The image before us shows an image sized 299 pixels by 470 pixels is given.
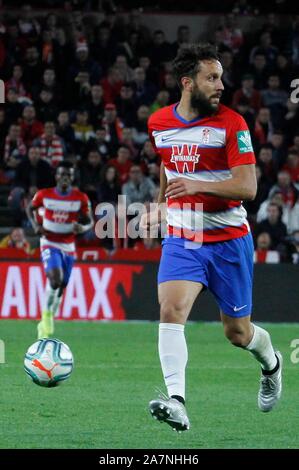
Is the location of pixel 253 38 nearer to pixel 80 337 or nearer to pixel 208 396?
pixel 80 337

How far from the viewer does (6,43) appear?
2152cm

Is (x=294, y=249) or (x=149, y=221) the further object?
(x=294, y=249)

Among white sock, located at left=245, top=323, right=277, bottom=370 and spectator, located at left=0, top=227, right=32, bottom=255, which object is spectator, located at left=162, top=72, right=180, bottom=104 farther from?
white sock, located at left=245, top=323, right=277, bottom=370

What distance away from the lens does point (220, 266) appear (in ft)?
25.2

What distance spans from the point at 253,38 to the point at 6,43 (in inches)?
192

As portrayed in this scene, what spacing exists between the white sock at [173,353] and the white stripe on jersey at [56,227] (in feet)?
28.5

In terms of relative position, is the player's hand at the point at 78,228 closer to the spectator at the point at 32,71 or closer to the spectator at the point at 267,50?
the spectator at the point at 32,71

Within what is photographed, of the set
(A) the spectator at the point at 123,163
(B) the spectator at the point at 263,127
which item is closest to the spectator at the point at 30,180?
(A) the spectator at the point at 123,163

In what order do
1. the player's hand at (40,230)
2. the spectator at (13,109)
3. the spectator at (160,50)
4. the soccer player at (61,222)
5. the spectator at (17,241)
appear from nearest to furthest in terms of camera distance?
the soccer player at (61,222), the player's hand at (40,230), the spectator at (17,241), the spectator at (13,109), the spectator at (160,50)

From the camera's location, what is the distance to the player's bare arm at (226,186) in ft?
23.7

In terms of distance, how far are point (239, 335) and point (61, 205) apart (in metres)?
8.51

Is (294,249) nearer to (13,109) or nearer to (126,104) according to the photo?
(126,104)
